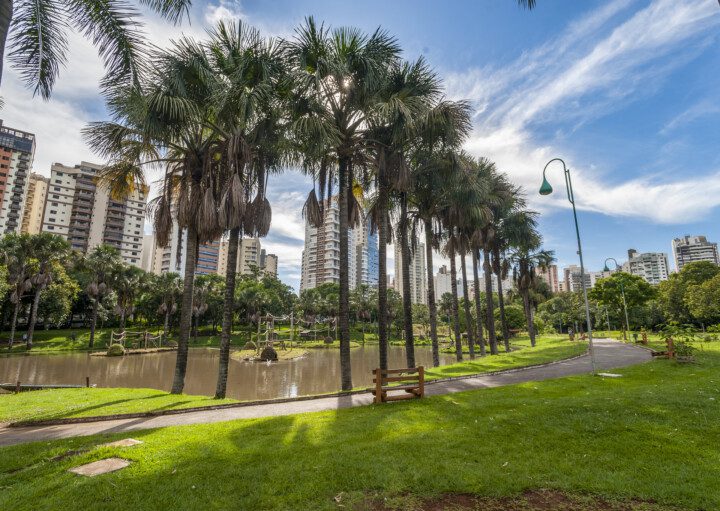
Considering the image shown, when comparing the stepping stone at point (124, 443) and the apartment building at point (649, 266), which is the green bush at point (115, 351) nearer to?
the stepping stone at point (124, 443)

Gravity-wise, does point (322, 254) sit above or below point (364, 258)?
below

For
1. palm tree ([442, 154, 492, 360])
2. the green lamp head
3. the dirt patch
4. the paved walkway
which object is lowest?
the paved walkway

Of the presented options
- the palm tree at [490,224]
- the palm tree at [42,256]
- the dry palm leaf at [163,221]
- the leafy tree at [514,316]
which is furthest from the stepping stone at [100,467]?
the leafy tree at [514,316]

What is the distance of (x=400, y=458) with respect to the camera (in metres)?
5.77

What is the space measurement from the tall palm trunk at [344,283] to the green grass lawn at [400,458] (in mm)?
4375

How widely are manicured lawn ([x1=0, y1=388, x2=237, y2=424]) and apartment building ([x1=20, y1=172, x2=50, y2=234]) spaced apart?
118 metres

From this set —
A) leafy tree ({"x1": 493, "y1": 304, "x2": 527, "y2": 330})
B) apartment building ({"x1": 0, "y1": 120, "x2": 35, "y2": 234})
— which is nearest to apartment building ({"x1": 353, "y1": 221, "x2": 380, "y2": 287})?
leafy tree ({"x1": 493, "y1": 304, "x2": 527, "y2": 330})

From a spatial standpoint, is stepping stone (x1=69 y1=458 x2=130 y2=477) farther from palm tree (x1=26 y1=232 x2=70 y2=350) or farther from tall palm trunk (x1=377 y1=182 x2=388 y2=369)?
palm tree (x1=26 y1=232 x2=70 y2=350)

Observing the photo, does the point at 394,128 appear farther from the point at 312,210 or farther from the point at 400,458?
the point at 400,458

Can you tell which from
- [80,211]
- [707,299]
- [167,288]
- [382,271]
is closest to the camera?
[382,271]

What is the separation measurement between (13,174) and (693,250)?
248 m

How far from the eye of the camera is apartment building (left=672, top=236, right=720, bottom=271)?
165975 mm

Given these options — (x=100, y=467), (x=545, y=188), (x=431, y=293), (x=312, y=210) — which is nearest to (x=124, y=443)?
(x=100, y=467)

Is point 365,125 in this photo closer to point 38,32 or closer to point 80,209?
point 38,32
